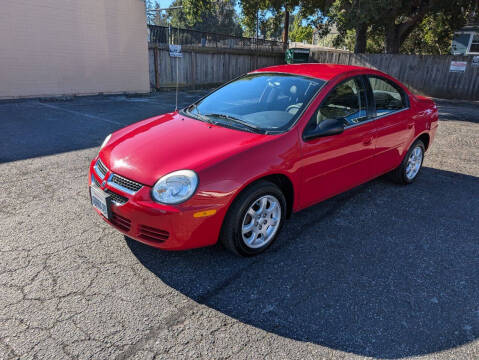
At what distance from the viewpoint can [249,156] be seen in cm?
277

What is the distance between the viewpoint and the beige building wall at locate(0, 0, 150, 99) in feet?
33.4

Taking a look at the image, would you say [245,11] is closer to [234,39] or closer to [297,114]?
[234,39]

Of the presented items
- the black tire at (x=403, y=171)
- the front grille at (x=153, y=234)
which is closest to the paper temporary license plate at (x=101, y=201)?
the front grille at (x=153, y=234)

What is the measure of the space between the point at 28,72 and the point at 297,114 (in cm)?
1058

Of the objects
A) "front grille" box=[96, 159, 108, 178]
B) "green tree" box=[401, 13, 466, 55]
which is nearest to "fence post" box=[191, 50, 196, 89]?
"front grille" box=[96, 159, 108, 178]

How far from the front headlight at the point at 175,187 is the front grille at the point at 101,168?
646mm

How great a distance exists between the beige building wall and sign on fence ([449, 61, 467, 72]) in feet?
44.1

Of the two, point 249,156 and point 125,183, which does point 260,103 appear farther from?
point 125,183

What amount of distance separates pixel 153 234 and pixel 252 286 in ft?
2.85

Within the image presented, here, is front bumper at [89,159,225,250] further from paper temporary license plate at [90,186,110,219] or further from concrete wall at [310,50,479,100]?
concrete wall at [310,50,479,100]

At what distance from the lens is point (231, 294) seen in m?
2.57

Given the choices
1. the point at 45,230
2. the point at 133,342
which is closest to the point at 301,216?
the point at 133,342

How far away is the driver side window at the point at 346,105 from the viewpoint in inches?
134

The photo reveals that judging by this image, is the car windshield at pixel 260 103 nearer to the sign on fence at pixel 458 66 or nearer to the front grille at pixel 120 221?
the front grille at pixel 120 221
